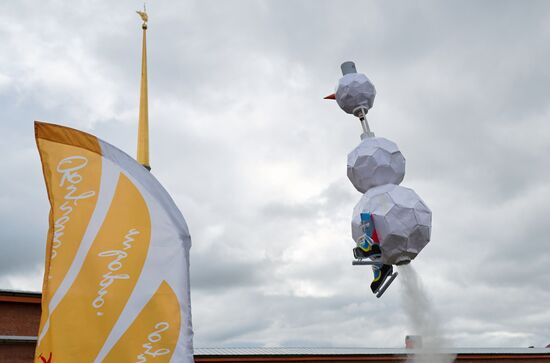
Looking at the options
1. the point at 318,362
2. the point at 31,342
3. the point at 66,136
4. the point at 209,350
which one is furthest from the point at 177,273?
the point at 318,362

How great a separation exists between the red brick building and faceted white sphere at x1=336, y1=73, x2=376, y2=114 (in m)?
9.60

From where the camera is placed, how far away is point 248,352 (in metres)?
29.1

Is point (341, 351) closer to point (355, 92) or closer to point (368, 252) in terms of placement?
point (368, 252)

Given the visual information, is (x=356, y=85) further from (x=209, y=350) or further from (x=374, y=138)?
(x=209, y=350)

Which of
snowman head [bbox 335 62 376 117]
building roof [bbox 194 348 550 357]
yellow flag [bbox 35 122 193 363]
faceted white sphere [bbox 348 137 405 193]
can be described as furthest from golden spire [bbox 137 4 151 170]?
building roof [bbox 194 348 550 357]

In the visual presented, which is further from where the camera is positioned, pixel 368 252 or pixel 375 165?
pixel 375 165

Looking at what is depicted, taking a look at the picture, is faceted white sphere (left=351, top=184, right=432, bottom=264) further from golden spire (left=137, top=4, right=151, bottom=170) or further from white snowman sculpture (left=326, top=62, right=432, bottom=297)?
golden spire (left=137, top=4, right=151, bottom=170)

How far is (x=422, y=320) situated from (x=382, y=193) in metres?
5.25

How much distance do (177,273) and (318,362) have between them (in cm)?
2592

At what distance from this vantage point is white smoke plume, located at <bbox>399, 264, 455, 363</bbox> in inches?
717

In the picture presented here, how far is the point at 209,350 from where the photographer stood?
94.6 ft

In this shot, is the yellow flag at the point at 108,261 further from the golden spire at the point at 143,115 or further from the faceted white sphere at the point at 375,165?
the faceted white sphere at the point at 375,165

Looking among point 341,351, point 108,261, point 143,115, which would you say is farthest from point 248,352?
point 108,261

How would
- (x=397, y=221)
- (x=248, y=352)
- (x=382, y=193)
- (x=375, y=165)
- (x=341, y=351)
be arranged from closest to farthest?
(x=397, y=221)
(x=382, y=193)
(x=375, y=165)
(x=248, y=352)
(x=341, y=351)
